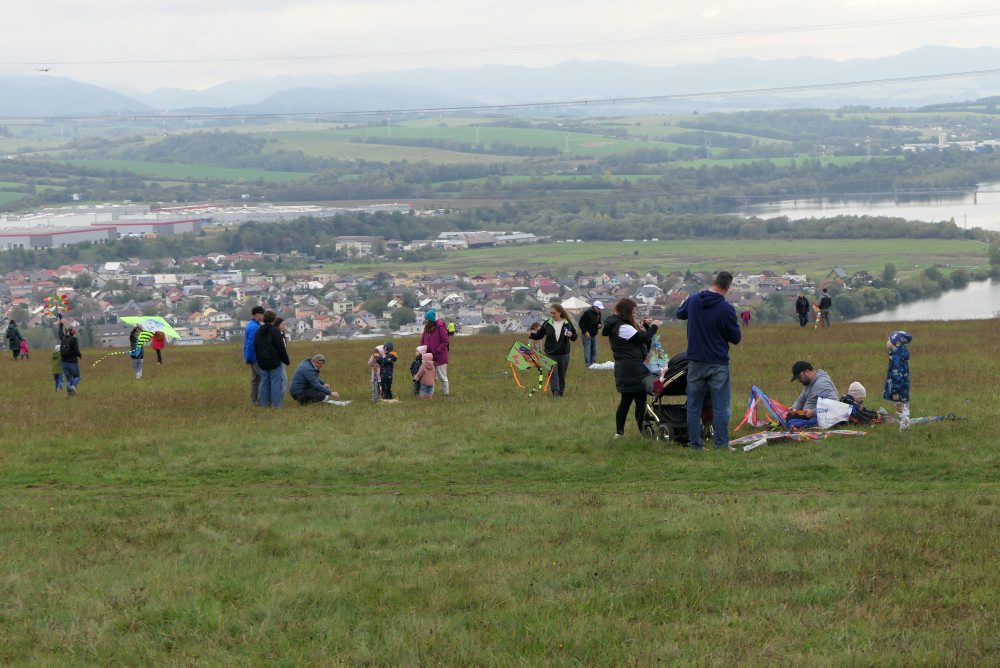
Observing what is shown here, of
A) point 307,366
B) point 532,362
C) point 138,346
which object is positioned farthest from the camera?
point 138,346

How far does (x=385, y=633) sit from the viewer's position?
308 inches

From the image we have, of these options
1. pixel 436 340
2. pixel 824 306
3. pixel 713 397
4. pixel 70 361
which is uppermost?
pixel 713 397

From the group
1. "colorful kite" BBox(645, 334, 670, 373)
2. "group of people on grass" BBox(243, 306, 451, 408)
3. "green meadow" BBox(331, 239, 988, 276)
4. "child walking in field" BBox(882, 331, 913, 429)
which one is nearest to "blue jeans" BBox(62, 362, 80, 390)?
"group of people on grass" BBox(243, 306, 451, 408)

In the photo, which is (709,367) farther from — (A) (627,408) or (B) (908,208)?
(B) (908,208)

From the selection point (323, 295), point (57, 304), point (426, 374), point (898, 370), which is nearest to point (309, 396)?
point (426, 374)

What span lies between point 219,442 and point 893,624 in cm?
1115

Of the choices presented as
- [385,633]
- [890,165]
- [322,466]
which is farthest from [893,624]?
[890,165]

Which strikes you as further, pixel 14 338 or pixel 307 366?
pixel 14 338

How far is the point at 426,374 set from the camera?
21359mm

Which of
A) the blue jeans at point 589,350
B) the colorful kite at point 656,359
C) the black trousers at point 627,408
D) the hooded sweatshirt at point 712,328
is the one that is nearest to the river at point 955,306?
the blue jeans at point 589,350

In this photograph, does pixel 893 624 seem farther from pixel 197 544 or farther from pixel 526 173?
pixel 526 173

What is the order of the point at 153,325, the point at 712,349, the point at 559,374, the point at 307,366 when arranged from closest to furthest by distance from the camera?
the point at 712,349 → the point at 559,374 → the point at 307,366 → the point at 153,325

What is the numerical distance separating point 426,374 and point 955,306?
183 ft

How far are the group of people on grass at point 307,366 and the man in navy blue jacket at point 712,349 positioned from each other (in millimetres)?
7040
